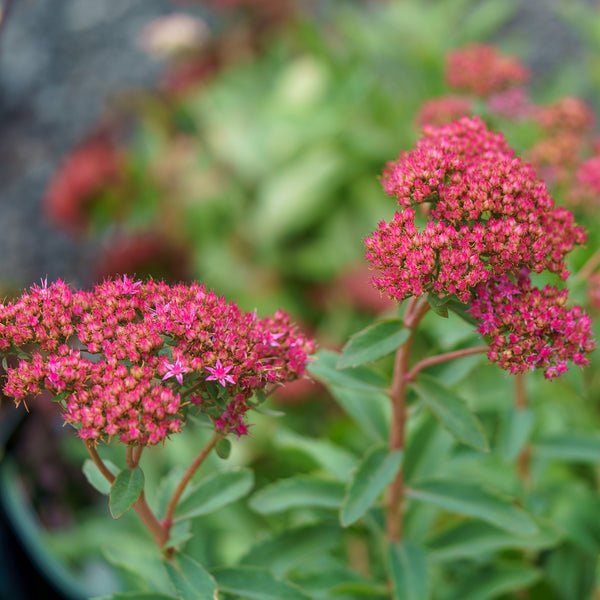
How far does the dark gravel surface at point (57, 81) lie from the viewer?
4.06 meters

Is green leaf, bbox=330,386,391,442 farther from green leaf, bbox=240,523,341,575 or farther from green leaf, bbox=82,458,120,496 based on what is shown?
green leaf, bbox=82,458,120,496

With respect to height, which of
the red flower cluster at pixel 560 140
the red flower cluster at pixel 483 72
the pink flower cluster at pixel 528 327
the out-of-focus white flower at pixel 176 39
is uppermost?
the out-of-focus white flower at pixel 176 39

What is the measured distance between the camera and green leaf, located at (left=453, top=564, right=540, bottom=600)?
1.37 meters

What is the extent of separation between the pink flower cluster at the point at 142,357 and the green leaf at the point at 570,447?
30.6 inches

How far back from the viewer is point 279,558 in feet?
4.01

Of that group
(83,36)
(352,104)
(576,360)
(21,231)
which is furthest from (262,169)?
(83,36)

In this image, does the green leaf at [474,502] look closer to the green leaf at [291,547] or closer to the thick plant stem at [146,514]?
the green leaf at [291,547]

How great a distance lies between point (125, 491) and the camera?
0.85m

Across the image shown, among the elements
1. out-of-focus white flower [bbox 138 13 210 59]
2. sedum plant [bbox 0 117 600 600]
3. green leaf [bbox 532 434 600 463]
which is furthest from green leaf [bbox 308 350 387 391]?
out-of-focus white flower [bbox 138 13 210 59]

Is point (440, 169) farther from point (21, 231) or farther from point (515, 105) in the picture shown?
point (21, 231)

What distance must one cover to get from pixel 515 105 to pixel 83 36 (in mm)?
4538

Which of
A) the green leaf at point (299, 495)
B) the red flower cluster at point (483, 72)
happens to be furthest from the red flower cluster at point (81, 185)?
the green leaf at point (299, 495)

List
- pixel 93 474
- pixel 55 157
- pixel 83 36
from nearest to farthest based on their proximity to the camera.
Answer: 1. pixel 93 474
2. pixel 55 157
3. pixel 83 36

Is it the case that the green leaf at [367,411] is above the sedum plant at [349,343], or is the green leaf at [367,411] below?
above
